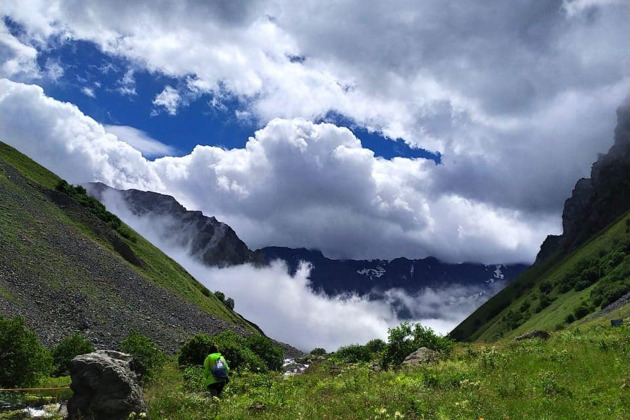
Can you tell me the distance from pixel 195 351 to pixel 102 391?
110ft

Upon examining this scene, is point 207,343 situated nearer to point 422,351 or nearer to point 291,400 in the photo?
point 422,351

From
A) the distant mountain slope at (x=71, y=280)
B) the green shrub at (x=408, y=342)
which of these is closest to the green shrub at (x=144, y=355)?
the green shrub at (x=408, y=342)

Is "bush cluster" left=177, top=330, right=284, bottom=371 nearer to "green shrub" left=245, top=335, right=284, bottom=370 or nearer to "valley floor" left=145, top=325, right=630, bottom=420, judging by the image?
"green shrub" left=245, top=335, right=284, bottom=370

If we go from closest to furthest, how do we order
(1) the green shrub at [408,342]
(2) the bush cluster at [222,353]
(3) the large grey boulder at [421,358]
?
(3) the large grey boulder at [421,358]
(1) the green shrub at [408,342]
(2) the bush cluster at [222,353]

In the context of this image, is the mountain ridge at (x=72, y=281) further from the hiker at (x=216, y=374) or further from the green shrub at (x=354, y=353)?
the hiker at (x=216, y=374)

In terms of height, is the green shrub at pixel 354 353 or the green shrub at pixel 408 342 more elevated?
the green shrub at pixel 408 342

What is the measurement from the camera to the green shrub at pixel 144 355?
33062 mm

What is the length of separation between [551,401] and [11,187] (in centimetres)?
10795

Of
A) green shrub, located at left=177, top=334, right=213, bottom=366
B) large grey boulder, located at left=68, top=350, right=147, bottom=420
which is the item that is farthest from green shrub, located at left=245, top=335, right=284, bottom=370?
large grey boulder, located at left=68, top=350, right=147, bottom=420

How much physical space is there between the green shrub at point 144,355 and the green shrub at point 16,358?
6.30 metres

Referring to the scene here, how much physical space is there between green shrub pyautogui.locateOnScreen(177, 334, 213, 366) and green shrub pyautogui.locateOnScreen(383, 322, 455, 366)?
21.4m

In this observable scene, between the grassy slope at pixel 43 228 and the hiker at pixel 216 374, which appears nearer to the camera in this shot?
the hiker at pixel 216 374

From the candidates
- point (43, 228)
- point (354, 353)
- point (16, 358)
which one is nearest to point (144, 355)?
point (16, 358)

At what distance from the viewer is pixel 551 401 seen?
15.4m
